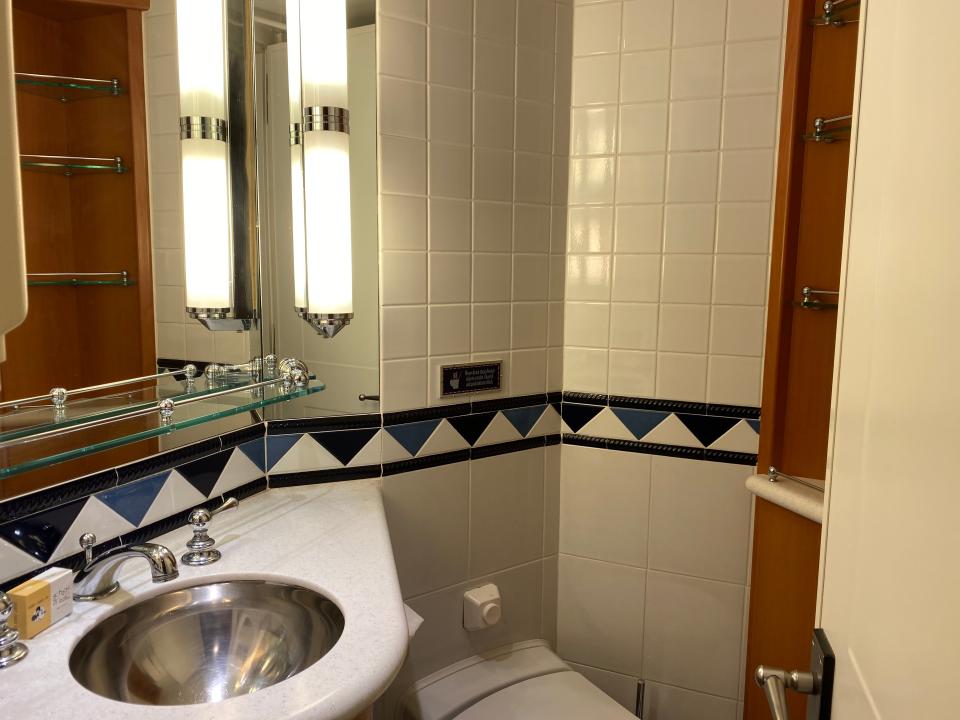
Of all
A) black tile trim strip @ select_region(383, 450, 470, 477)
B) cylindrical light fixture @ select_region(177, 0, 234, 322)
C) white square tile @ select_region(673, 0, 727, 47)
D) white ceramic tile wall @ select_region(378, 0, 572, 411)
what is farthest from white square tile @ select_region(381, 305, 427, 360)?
white square tile @ select_region(673, 0, 727, 47)

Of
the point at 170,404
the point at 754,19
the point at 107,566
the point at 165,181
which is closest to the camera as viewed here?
the point at 107,566

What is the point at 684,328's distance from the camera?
1790 millimetres

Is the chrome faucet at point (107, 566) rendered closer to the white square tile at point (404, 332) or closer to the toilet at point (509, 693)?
the white square tile at point (404, 332)

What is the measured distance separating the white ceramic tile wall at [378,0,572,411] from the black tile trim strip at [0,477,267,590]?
0.34 meters

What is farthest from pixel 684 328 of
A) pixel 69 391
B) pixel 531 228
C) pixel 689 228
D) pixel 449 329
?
pixel 69 391

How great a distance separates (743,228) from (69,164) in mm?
1383

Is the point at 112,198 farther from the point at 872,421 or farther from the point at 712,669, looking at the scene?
the point at 712,669

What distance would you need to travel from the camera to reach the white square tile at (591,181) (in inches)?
72.0

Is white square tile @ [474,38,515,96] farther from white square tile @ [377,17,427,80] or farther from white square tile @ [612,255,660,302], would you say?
white square tile @ [612,255,660,302]

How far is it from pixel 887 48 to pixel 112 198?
3.50 feet

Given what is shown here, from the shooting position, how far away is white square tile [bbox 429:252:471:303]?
5.48 ft

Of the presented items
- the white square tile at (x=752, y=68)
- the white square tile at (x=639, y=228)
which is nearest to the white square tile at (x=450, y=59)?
the white square tile at (x=639, y=228)

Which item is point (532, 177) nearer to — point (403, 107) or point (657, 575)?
point (403, 107)

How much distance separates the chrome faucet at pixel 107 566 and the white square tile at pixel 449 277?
2.72 feet
